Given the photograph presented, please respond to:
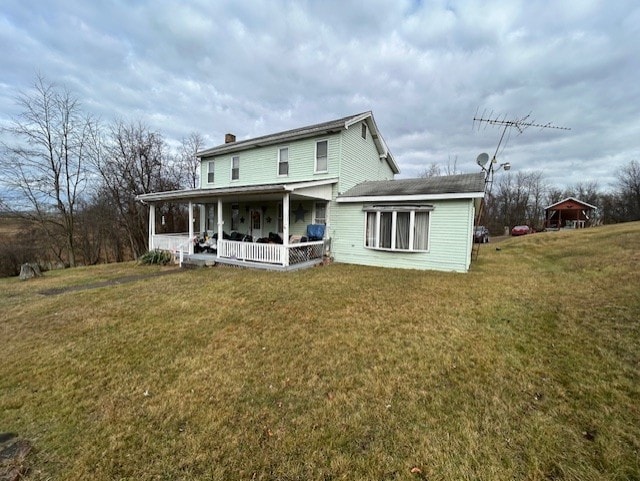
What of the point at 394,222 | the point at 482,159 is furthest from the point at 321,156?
the point at 482,159

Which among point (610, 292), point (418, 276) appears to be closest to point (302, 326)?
point (418, 276)

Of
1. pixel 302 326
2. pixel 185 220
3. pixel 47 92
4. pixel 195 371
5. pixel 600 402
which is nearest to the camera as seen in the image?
pixel 600 402

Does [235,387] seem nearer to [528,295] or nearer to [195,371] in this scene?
[195,371]

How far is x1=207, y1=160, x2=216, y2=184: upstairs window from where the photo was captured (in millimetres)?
17211

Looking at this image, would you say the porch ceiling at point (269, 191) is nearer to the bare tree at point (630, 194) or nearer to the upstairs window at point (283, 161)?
the upstairs window at point (283, 161)

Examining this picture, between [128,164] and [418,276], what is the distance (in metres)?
22.6

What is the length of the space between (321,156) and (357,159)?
2.06 metres

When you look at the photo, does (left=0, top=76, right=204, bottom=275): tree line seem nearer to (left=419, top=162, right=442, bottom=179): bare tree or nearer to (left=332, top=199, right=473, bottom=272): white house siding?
(left=332, top=199, right=473, bottom=272): white house siding

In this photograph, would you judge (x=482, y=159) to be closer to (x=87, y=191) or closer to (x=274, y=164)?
(x=274, y=164)

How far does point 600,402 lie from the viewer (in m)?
2.97

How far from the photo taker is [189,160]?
24.7 metres

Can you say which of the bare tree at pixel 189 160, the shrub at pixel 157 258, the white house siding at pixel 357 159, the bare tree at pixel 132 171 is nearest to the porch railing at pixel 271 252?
the shrub at pixel 157 258

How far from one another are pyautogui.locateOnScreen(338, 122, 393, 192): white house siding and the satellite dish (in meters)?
5.35

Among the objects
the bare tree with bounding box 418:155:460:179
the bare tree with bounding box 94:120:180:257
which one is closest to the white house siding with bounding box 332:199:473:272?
the bare tree with bounding box 94:120:180:257
